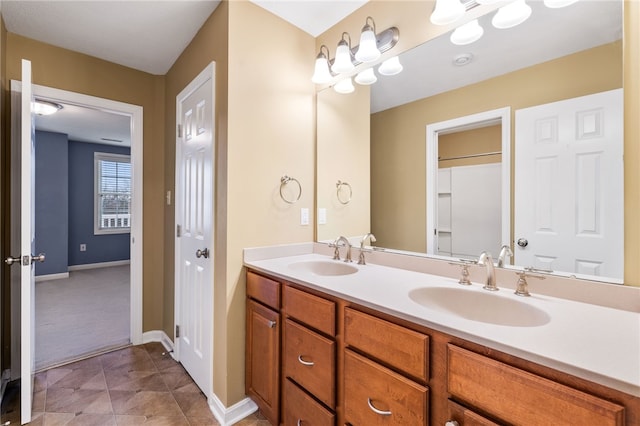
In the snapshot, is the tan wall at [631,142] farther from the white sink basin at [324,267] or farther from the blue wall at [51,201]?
the blue wall at [51,201]

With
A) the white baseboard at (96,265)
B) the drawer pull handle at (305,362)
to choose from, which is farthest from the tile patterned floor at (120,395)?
the white baseboard at (96,265)

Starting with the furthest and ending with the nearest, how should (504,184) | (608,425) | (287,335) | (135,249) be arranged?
(135,249) < (287,335) < (504,184) < (608,425)

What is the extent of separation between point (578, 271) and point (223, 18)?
82.7 inches

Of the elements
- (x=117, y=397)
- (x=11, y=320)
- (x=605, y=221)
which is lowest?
(x=117, y=397)

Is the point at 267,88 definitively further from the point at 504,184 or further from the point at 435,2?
the point at 504,184

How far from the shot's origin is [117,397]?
1.84 m

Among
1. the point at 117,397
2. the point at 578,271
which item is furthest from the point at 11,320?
the point at 578,271

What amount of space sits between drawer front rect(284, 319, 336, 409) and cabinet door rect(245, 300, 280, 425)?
9cm

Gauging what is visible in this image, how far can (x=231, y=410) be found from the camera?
1.63 m

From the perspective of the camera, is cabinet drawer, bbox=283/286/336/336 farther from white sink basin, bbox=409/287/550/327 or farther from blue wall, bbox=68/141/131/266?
blue wall, bbox=68/141/131/266

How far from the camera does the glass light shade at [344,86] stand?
188 cm

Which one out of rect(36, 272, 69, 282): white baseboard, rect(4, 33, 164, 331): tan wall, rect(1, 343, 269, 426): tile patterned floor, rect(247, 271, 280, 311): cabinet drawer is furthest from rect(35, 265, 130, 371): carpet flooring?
rect(247, 271, 280, 311): cabinet drawer

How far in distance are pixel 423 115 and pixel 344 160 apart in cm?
62

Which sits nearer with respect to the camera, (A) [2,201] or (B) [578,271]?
(B) [578,271]
